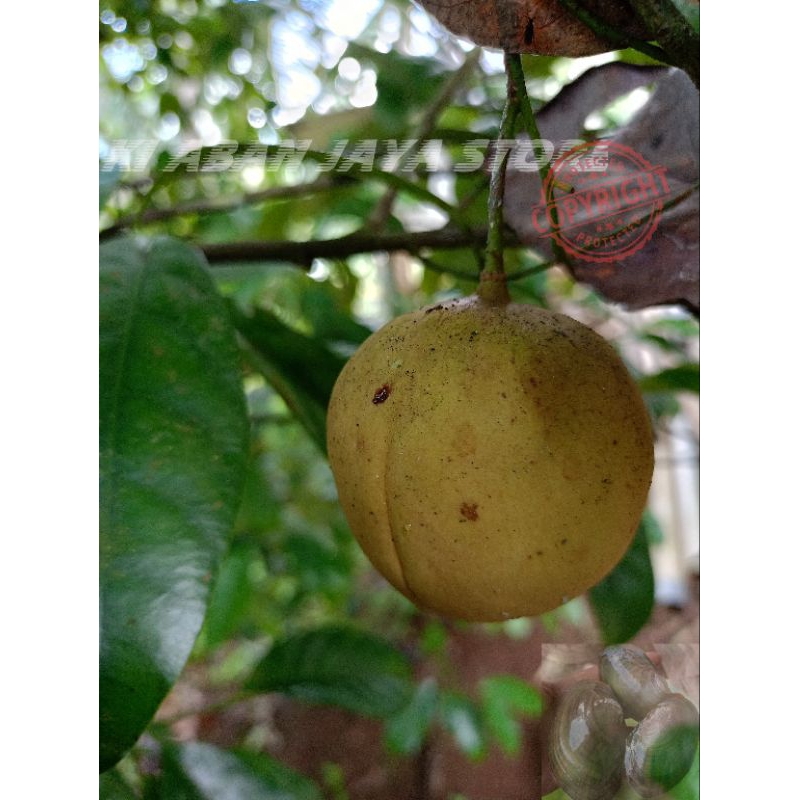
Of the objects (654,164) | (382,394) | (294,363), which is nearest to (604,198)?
(654,164)

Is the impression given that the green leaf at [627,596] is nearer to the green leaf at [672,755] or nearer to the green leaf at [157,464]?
the green leaf at [672,755]

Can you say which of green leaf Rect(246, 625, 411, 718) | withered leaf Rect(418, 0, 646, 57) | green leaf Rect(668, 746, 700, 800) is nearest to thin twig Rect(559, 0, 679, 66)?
withered leaf Rect(418, 0, 646, 57)

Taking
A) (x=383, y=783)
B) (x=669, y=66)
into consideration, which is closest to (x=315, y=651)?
(x=383, y=783)

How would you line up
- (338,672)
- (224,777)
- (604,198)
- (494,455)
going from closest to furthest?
(494,455) → (604,198) → (224,777) → (338,672)

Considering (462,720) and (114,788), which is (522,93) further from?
(462,720)

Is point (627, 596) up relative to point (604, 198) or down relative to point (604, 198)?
down
